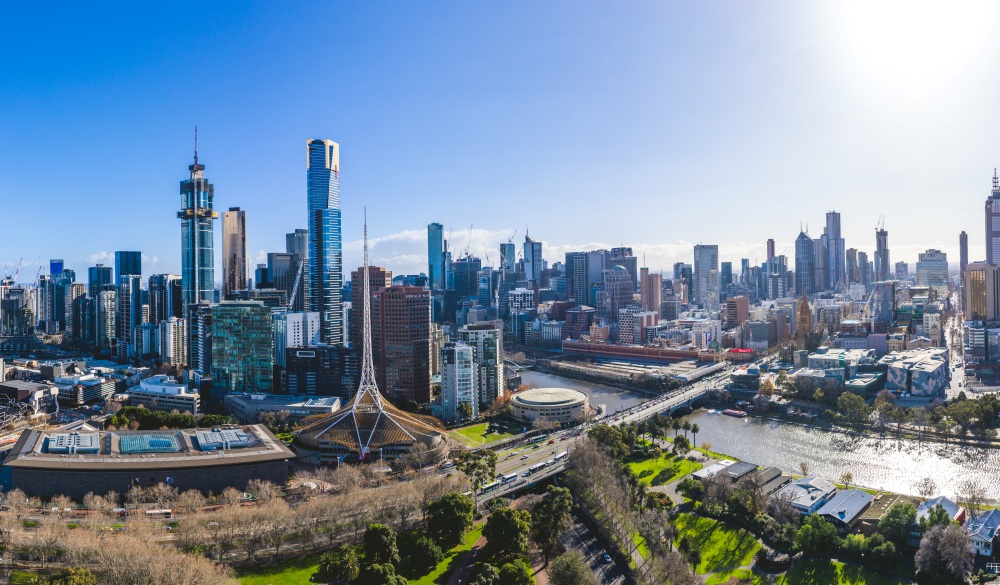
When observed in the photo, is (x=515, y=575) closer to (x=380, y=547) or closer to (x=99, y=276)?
(x=380, y=547)

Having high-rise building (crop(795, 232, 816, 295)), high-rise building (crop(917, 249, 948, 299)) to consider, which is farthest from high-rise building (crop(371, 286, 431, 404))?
high-rise building (crop(795, 232, 816, 295))

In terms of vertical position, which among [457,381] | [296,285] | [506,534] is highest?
[296,285]

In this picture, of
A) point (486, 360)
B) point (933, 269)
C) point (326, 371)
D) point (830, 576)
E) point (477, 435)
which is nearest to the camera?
point (830, 576)

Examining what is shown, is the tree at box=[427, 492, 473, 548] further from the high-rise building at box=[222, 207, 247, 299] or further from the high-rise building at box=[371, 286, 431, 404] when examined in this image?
the high-rise building at box=[222, 207, 247, 299]

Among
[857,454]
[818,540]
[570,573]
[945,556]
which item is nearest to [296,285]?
[857,454]

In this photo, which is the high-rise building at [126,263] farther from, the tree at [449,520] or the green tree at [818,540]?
the green tree at [818,540]

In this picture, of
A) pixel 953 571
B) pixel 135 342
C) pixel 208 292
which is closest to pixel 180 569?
pixel 953 571
